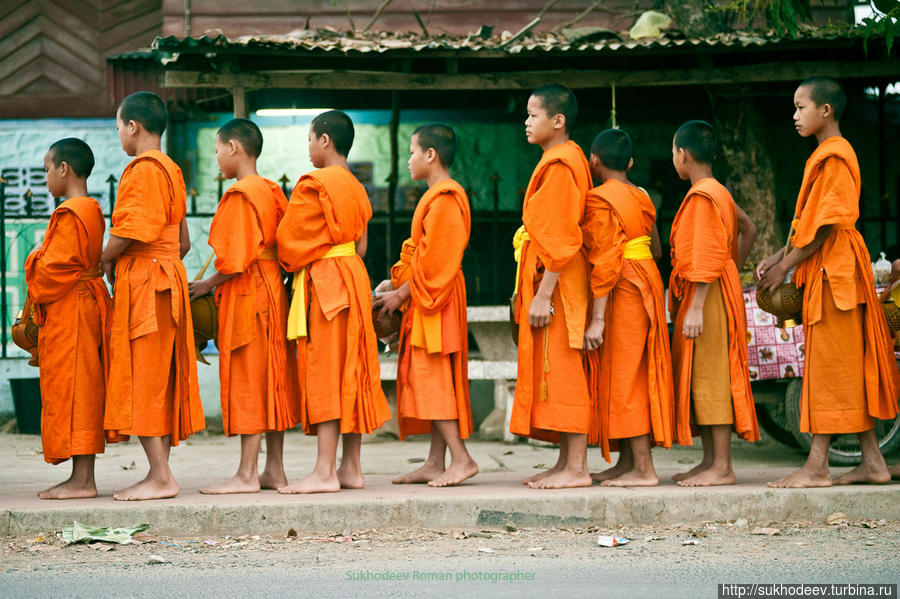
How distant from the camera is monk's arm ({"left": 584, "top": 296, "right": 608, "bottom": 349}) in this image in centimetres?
568

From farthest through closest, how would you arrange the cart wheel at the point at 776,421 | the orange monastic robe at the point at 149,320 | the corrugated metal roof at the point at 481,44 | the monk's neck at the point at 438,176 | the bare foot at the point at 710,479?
the corrugated metal roof at the point at 481,44 < the cart wheel at the point at 776,421 < the monk's neck at the point at 438,176 < the bare foot at the point at 710,479 < the orange monastic robe at the point at 149,320

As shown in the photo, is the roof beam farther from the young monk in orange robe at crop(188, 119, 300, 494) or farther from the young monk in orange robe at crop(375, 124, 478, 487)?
the young monk in orange robe at crop(188, 119, 300, 494)

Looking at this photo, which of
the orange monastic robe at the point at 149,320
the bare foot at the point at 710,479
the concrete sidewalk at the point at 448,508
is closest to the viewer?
the concrete sidewalk at the point at 448,508

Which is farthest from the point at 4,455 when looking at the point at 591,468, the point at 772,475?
the point at 772,475

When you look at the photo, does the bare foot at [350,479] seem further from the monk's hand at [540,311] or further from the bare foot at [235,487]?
the monk's hand at [540,311]

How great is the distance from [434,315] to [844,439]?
10.6 ft

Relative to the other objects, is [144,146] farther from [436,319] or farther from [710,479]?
[710,479]

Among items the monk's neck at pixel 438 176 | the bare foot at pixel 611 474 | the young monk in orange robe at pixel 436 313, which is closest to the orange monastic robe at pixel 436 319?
the young monk in orange robe at pixel 436 313

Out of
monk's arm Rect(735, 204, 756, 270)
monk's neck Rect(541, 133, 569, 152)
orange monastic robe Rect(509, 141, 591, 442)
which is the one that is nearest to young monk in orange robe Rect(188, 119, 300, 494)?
orange monastic robe Rect(509, 141, 591, 442)

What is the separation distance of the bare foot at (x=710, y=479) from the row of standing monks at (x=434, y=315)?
1cm

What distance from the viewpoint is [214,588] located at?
4.12 m

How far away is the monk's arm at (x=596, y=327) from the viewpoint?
18.6 ft

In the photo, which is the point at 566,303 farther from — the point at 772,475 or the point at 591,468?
the point at 591,468

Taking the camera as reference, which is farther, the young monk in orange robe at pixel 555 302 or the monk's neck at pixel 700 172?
the monk's neck at pixel 700 172
